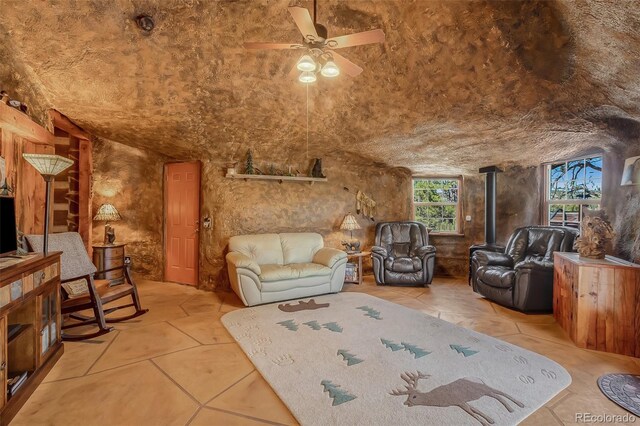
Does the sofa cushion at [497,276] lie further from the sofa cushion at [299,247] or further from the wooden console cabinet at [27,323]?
the wooden console cabinet at [27,323]

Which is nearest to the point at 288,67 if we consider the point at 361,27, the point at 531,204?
the point at 361,27

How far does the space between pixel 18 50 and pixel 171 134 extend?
167 cm

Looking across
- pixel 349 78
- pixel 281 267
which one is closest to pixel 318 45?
pixel 349 78

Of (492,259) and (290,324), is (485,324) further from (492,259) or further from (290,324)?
(290,324)

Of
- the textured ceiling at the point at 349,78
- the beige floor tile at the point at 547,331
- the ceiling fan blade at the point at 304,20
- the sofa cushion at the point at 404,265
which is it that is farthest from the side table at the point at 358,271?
the ceiling fan blade at the point at 304,20

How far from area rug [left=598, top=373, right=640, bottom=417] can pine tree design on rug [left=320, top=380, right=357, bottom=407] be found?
1711 mm

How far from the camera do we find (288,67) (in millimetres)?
3350

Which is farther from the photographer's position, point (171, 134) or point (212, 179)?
point (212, 179)

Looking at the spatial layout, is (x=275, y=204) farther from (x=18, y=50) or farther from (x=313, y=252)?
(x=18, y=50)

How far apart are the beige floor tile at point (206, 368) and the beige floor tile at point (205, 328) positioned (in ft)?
0.48

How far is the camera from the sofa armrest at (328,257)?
4332 mm

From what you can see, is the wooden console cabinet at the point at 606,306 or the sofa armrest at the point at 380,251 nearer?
the wooden console cabinet at the point at 606,306

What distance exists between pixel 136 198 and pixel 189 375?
405 cm

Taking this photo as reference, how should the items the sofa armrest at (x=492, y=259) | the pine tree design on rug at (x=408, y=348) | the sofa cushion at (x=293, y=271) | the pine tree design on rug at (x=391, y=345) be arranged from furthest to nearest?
1. the sofa armrest at (x=492, y=259)
2. the sofa cushion at (x=293, y=271)
3. the pine tree design on rug at (x=391, y=345)
4. the pine tree design on rug at (x=408, y=348)
